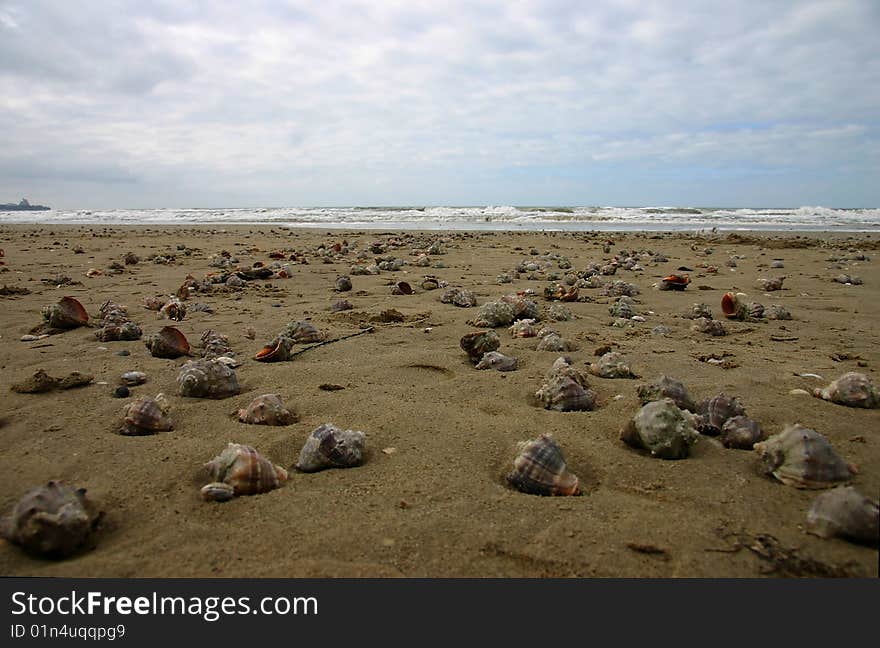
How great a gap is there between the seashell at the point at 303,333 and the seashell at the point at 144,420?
1798mm

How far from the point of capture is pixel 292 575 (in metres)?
1.84

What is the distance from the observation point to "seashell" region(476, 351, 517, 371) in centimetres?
404

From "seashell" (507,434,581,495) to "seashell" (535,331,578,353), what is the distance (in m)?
2.09

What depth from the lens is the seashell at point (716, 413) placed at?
9.61 ft

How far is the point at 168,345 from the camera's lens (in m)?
4.35

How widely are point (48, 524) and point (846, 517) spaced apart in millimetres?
2679

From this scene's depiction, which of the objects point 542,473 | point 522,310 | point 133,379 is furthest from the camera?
point 522,310

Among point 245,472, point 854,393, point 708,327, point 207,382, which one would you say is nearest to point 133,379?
point 207,382

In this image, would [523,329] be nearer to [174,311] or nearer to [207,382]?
[207,382]

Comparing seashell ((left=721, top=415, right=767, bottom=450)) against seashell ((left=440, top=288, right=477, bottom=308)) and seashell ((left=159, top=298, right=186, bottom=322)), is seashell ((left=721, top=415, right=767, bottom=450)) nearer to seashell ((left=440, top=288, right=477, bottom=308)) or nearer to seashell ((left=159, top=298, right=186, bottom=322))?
seashell ((left=440, top=288, right=477, bottom=308))

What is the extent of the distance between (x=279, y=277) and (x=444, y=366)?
5558 mm

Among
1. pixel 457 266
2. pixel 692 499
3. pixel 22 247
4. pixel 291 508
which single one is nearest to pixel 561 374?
pixel 692 499

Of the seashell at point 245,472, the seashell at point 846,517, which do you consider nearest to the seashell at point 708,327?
the seashell at point 846,517

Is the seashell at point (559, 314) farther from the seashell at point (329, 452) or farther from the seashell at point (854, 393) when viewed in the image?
the seashell at point (329, 452)
